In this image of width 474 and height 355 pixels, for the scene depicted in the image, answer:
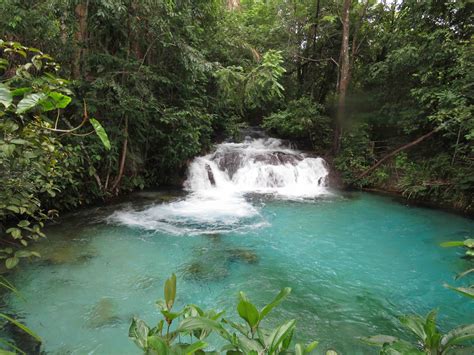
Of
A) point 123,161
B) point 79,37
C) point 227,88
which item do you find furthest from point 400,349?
point 79,37

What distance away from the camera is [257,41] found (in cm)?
1241

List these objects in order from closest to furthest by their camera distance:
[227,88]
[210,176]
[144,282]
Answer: [144,282]
[227,88]
[210,176]

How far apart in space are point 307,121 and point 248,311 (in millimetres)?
10194

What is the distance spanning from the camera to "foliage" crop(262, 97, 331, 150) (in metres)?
10.8

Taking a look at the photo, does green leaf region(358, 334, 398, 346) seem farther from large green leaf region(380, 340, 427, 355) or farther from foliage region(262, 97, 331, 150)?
foliage region(262, 97, 331, 150)

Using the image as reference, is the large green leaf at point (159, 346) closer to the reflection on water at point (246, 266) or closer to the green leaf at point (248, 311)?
the green leaf at point (248, 311)

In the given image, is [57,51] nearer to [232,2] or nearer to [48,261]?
[48,261]

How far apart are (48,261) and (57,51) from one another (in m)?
4.34

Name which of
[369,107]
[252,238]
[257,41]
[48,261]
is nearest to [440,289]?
[252,238]

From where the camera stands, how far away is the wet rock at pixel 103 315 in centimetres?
312

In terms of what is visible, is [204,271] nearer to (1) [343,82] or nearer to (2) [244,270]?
(2) [244,270]

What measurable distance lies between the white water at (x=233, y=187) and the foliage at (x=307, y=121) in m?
0.95

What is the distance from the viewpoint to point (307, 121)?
10672mm

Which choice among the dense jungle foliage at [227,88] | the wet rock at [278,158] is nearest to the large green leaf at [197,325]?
the dense jungle foliage at [227,88]
